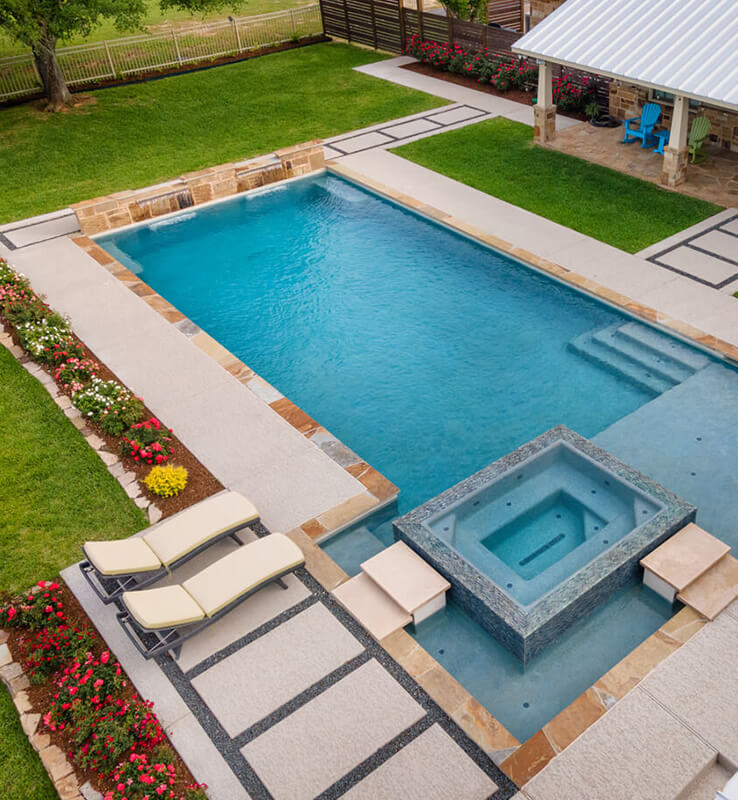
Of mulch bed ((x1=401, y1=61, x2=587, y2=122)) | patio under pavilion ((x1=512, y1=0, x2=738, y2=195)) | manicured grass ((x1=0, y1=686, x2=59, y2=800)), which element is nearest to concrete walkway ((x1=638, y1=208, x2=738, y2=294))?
patio under pavilion ((x1=512, y1=0, x2=738, y2=195))

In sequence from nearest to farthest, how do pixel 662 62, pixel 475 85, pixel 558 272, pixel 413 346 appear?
pixel 413 346, pixel 558 272, pixel 662 62, pixel 475 85

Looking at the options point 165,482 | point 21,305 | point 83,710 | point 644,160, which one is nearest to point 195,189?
point 21,305

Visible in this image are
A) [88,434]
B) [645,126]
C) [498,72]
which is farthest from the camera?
[498,72]

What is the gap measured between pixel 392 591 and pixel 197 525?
7.63ft

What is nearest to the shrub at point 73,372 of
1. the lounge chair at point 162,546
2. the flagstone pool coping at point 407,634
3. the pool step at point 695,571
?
the flagstone pool coping at point 407,634

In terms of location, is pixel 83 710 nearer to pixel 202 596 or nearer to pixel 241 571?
pixel 202 596

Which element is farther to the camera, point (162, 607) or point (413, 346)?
point (413, 346)

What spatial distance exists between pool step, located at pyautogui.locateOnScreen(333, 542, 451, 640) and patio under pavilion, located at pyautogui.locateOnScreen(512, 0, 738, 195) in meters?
10.5

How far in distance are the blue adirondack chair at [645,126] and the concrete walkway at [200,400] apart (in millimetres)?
12095

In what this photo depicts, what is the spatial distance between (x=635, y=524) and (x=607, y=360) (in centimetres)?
387

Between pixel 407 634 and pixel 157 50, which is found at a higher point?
pixel 157 50

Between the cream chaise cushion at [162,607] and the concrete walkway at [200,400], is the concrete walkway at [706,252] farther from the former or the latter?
the cream chaise cushion at [162,607]

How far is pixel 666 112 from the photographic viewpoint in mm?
18344

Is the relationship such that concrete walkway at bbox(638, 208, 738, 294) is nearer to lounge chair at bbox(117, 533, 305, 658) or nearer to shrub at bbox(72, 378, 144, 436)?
lounge chair at bbox(117, 533, 305, 658)
